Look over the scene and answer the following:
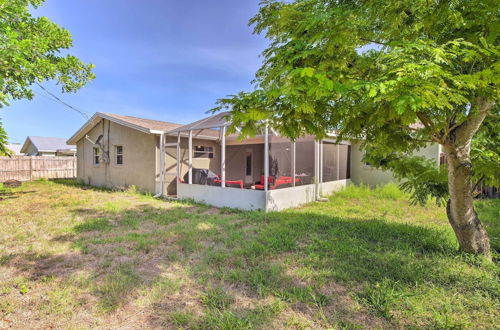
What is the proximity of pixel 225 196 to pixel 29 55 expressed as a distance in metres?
6.65

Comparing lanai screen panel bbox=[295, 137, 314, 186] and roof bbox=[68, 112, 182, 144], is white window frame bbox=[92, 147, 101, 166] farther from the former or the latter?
lanai screen panel bbox=[295, 137, 314, 186]

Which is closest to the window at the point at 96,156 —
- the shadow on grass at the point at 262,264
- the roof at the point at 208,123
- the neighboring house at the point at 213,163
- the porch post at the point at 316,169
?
the neighboring house at the point at 213,163

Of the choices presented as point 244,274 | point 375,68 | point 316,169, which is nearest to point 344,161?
point 316,169

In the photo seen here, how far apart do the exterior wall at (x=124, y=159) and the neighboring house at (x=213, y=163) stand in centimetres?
5

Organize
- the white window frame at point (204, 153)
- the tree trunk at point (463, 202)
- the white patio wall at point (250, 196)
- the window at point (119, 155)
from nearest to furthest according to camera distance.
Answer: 1. the tree trunk at point (463, 202)
2. the white patio wall at point (250, 196)
3. the white window frame at point (204, 153)
4. the window at point (119, 155)

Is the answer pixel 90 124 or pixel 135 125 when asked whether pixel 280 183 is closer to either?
pixel 135 125

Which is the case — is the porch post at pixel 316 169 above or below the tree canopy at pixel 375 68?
below

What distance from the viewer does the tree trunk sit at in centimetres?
371

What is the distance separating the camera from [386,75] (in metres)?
2.28

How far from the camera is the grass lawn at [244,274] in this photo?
8.63ft

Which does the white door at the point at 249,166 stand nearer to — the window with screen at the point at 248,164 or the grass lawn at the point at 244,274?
the window with screen at the point at 248,164

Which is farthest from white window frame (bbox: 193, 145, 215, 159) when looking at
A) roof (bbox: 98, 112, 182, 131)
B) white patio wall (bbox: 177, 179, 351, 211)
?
white patio wall (bbox: 177, 179, 351, 211)

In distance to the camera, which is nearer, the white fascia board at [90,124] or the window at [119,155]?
the white fascia board at [90,124]

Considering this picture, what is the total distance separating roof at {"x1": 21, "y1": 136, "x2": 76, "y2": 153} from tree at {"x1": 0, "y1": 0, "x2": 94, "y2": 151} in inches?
926
